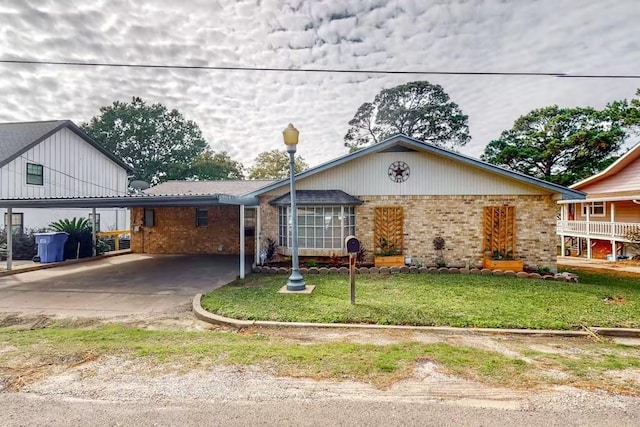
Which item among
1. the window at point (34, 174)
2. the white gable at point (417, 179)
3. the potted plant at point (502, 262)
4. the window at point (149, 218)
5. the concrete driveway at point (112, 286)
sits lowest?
the concrete driveway at point (112, 286)

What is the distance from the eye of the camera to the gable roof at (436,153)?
1013 cm

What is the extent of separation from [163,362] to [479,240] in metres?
9.86

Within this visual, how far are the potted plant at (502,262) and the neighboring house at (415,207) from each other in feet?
0.39

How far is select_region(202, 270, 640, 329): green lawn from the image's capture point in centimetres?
586

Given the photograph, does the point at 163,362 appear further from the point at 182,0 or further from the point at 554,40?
the point at 554,40

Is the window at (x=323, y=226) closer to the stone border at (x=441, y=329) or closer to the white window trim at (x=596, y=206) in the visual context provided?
the stone border at (x=441, y=329)

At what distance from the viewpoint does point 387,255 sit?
437 inches

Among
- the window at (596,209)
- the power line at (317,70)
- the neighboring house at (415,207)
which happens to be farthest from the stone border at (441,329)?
the window at (596,209)

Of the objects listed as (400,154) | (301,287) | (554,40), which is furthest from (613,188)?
(301,287)

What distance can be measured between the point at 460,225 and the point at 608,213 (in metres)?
12.9

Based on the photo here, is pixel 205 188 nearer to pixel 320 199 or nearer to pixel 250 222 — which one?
pixel 250 222

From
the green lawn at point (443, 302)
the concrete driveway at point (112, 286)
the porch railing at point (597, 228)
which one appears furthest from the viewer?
the porch railing at point (597, 228)

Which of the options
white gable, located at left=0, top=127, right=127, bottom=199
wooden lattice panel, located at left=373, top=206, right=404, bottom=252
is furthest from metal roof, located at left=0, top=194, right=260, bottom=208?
white gable, located at left=0, top=127, right=127, bottom=199

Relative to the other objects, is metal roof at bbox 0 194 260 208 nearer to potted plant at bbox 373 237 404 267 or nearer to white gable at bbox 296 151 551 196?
white gable at bbox 296 151 551 196
